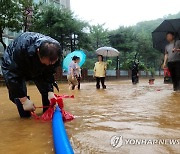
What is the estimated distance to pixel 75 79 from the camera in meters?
10.7

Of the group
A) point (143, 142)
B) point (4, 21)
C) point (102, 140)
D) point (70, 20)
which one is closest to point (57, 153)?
point (102, 140)

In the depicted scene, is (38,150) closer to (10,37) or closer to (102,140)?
(102,140)

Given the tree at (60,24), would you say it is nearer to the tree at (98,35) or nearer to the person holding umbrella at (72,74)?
the tree at (98,35)

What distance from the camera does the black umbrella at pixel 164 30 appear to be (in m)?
8.32

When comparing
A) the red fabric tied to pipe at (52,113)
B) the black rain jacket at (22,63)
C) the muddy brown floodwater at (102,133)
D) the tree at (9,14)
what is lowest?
the muddy brown floodwater at (102,133)

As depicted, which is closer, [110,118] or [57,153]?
[57,153]

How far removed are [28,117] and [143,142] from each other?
1.83 m

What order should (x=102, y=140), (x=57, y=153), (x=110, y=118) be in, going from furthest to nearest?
(x=110, y=118) < (x=102, y=140) < (x=57, y=153)

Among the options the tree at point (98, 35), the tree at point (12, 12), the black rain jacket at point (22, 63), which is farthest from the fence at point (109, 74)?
the black rain jacket at point (22, 63)

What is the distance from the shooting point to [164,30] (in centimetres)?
886

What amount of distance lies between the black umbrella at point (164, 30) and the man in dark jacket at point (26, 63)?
5.61m

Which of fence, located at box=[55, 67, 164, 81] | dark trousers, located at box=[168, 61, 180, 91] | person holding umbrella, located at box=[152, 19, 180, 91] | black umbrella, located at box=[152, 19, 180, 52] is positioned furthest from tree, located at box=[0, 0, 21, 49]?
dark trousers, located at box=[168, 61, 180, 91]

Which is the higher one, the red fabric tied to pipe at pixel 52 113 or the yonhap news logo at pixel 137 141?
the red fabric tied to pipe at pixel 52 113

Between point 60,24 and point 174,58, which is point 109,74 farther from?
point 174,58
